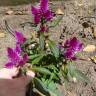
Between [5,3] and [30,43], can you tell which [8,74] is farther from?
[5,3]

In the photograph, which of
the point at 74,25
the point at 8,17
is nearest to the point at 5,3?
the point at 8,17

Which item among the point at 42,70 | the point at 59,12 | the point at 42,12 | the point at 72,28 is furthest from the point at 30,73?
the point at 59,12

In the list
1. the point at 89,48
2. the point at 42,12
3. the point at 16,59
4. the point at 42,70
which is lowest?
the point at 89,48

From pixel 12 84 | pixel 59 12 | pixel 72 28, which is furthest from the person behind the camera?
pixel 59 12

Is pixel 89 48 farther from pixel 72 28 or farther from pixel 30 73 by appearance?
pixel 30 73

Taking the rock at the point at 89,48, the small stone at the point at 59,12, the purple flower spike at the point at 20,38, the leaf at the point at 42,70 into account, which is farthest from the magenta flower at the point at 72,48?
the small stone at the point at 59,12

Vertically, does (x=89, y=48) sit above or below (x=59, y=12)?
below

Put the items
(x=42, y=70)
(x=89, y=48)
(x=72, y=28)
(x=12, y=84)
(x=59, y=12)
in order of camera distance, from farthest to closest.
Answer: (x=59, y=12) < (x=72, y=28) < (x=89, y=48) < (x=42, y=70) < (x=12, y=84)

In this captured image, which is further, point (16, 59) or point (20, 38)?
point (20, 38)

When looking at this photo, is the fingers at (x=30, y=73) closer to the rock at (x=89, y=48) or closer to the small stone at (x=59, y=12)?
the rock at (x=89, y=48)
